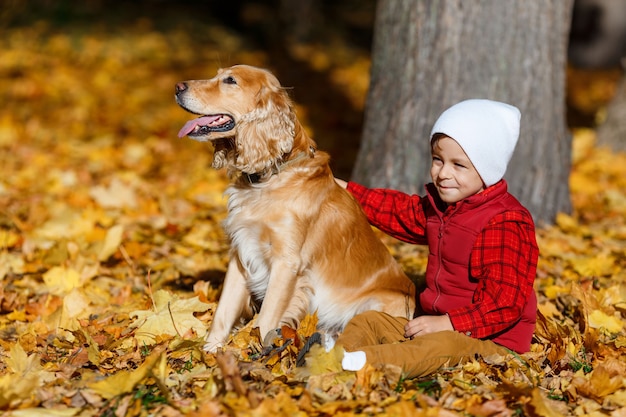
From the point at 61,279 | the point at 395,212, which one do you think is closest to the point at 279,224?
the point at 395,212

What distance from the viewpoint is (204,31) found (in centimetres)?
1452

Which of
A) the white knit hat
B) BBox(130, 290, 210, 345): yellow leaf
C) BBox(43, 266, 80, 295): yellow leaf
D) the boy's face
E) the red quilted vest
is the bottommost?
BBox(43, 266, 80, 295): yellow leaf

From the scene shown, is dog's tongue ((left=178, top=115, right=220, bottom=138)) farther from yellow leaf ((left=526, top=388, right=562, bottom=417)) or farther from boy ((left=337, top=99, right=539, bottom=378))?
yellow leaf ((left=526, top=388, right=562, bottom=417))

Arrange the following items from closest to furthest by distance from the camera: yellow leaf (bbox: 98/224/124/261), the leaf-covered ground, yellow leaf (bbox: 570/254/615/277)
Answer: the leaf-covered ground, yellow leaf (bbox: 570/254/615/277), yellow leaf (bbox: 98/224/124/261)

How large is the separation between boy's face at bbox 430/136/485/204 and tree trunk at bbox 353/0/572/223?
73.2 inches

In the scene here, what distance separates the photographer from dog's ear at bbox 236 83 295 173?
→ 144 inches

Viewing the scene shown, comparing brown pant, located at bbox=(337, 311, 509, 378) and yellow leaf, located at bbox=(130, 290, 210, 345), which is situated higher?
brown pant, located at bbox=(337, 311, 509, 378)

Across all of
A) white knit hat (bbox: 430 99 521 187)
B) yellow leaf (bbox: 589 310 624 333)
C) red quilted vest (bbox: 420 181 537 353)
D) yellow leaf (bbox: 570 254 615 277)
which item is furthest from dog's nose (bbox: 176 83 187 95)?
yellow leaf (bbox: 570 254 615 277)

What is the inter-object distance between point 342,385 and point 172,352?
0.95 metres

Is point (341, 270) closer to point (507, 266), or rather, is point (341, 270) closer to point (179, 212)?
point (507, 266)

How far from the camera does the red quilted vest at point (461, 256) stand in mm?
3475

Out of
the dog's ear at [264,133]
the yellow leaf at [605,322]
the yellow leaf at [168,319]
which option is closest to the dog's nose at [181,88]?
the dog's ear at [264,133]

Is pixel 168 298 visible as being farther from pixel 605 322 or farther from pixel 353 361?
pixel 605 322

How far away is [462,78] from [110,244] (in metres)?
2.83
